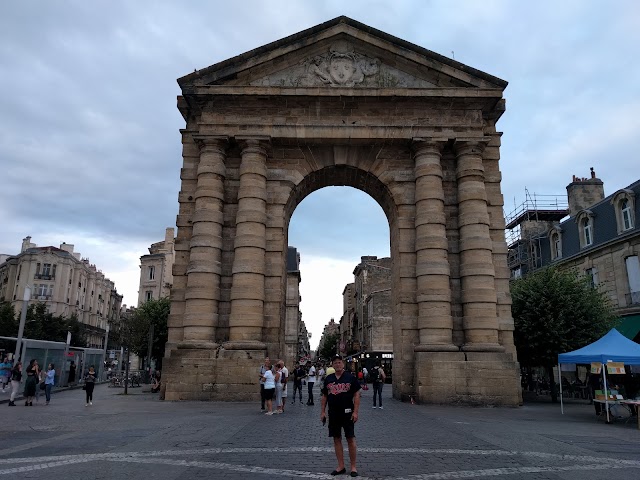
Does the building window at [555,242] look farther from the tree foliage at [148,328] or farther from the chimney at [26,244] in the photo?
the chimney at [26,244]

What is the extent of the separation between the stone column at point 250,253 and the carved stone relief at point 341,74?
312 centimetres

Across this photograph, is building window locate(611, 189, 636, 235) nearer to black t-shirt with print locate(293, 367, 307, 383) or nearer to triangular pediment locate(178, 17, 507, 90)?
triangular pediment locate(178, 17, 507, 90)

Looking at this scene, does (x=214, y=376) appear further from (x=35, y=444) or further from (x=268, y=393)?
(x=35, y=444)

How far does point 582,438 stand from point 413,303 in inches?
366

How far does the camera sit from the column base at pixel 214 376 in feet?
58.0

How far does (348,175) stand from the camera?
74.0ft

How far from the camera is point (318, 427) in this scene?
11.9 metres

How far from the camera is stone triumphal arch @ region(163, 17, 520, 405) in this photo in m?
18.2

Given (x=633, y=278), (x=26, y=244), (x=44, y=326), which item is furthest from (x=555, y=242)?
(x=26, y=244)

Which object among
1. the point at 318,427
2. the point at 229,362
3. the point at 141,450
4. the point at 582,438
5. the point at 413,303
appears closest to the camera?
the point at 141,450

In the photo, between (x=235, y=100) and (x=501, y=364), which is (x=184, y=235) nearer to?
(x=235, y=100)

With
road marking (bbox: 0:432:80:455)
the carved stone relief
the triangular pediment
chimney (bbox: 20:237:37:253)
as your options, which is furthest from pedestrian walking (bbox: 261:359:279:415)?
chimney (bbox: 20:237:37:253)

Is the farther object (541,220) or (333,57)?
(541,220)

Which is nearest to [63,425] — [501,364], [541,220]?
[501,364]
